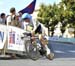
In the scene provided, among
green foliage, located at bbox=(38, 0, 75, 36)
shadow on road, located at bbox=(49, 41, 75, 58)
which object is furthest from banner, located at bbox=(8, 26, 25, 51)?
green foliage, located at bbox=(38, 0, 75, 36)

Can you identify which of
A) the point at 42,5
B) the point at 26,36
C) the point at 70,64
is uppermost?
the point at 42,5

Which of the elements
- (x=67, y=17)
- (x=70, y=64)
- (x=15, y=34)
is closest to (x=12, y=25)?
(x=15, y=34)

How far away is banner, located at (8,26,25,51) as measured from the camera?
498 inches

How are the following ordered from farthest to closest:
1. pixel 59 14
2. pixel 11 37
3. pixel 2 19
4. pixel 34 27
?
pixel 59 14, pixel 2 19, pixel 11 37, pixel 34 27

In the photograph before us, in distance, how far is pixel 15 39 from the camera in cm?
1273

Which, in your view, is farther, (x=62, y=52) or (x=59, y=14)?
(x=59, y=14)

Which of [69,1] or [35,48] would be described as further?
[69,1]

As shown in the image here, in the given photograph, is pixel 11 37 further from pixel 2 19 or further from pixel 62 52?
pixel 62 52

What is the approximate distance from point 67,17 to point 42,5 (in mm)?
8848

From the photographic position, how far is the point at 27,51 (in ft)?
40.5

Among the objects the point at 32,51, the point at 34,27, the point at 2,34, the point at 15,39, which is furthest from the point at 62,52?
the point at 34,27

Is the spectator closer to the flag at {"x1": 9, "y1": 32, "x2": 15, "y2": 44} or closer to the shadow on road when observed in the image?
the flag at {"x1": 9, "y1": 32, "x2": 15, "y2": 44}

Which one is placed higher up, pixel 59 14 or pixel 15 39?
pixel 59 14

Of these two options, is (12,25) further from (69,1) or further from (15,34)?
(69,1)
